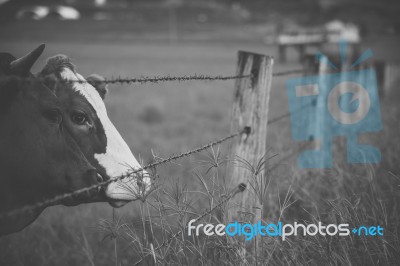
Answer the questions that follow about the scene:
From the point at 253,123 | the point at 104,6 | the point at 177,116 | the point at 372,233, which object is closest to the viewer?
the point at 372,233

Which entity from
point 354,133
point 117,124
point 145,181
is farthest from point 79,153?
point 117,124

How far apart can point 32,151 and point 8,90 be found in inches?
11.6

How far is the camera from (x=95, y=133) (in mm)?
1833

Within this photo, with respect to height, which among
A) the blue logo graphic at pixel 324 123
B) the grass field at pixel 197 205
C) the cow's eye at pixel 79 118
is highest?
the cow's eye at pixel 79 118

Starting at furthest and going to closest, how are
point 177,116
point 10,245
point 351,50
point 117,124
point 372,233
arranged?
1. point 351,50
2. point 177,116
3. point 117,124
4. point 10,245
5. point 372,233

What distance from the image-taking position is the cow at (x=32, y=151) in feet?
5.45

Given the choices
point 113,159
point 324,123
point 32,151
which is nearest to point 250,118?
point 113,159

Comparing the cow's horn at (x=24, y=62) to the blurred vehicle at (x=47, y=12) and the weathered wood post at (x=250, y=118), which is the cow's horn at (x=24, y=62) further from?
the blurred vehicle at (x=47, y=12)

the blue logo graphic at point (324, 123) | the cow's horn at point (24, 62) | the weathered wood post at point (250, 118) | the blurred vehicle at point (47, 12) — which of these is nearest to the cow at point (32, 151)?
the cow's horn at point (24, 62)

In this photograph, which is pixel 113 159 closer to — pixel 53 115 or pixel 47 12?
pixel 53 115

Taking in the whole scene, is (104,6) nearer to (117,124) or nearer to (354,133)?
(117,124)

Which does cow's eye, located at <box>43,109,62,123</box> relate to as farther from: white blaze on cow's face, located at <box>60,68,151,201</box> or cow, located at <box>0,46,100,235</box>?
white blaze on cow's face, located at <box>60,68,151,201</box>

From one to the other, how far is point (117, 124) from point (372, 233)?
6800mm

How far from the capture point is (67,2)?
1434 cm
